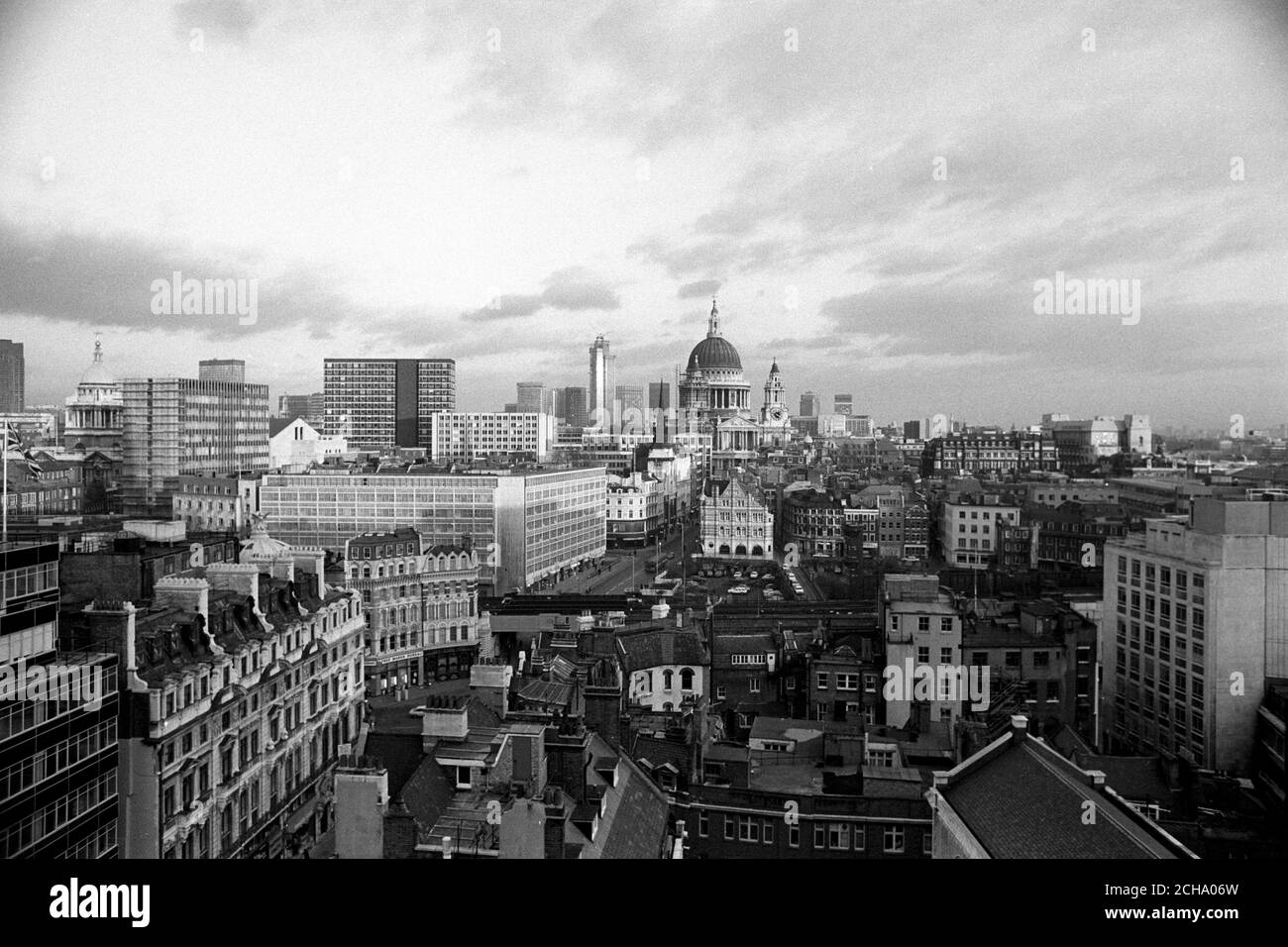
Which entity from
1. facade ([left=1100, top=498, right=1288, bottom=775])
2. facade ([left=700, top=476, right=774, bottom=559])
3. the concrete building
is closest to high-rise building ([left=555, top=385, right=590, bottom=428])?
the concrete building

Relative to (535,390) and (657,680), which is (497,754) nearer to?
(657,680)

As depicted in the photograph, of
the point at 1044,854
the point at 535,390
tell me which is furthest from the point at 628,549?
the point at 1044,854

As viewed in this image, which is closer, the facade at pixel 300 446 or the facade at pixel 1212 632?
the facade at pixel 1212 632

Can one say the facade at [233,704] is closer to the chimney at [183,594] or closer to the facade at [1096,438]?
the chimney at [183,594]

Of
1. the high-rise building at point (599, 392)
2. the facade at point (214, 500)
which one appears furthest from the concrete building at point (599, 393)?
the facade at point (214, 500)

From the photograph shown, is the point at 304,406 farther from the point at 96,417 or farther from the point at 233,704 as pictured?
the point at 233,704

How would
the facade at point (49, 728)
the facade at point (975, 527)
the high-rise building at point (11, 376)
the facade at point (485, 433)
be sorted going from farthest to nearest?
the facade at point (485, 433) → the facade at point (975, 527) → the high-rise building at point (11, 376) → the facade at point (49, 728)
